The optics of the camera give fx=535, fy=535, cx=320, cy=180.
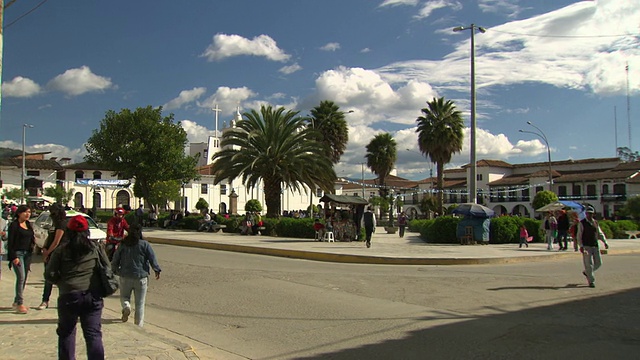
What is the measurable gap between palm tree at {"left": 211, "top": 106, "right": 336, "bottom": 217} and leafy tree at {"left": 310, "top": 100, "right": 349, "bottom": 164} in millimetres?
15526

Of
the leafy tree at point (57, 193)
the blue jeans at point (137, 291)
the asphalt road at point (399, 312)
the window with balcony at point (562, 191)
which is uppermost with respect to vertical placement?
the window with balcony at point (562, 191)

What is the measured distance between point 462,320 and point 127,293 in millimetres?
4972

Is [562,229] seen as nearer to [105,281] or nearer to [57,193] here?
[105,281]

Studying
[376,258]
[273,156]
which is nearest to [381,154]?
[273,156]

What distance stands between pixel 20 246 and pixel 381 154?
54672 millimetres

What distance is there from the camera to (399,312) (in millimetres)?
8664

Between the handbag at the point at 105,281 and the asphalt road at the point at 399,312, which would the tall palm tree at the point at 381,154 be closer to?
the asphalt road at the point at 399,312

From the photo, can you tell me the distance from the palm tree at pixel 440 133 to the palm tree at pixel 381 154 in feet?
35.3

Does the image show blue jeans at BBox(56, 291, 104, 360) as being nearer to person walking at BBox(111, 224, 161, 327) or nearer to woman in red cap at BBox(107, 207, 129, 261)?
person walking at BBox(111, 224, 161, 327)

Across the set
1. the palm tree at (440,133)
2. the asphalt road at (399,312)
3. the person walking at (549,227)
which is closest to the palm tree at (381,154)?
the palm tree at (440,133)

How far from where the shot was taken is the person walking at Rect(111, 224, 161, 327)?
7598 mm

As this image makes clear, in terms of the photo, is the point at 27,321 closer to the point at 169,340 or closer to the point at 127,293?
the point at 127,293

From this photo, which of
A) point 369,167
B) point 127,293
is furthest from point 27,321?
point 369,167

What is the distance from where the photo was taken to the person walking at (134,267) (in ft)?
24.9
